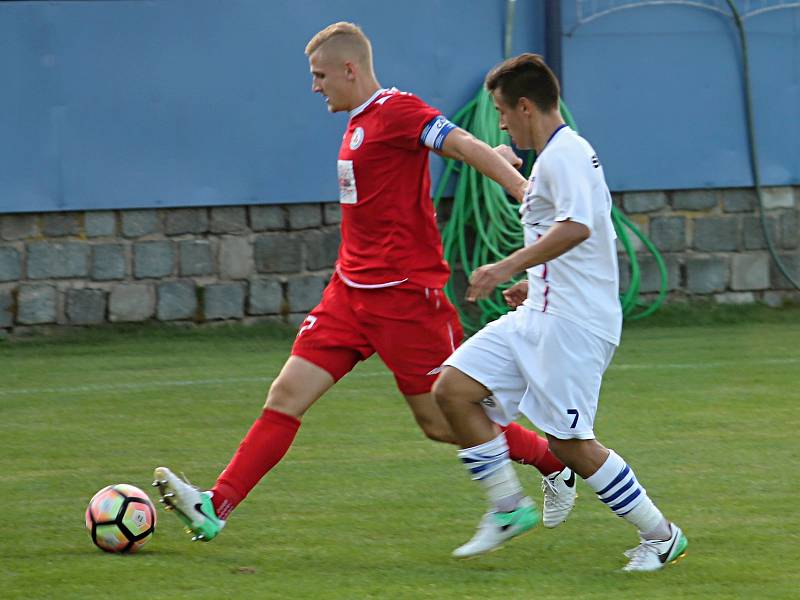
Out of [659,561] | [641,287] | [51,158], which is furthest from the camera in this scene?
[641,287]

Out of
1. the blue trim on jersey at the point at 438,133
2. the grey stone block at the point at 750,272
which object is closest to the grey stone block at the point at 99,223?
the grey stone block at the point at 750,272

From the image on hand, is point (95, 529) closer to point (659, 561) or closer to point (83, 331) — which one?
point (659, 561)

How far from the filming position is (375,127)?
541cm

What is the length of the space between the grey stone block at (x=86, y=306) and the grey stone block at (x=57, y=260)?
152mm

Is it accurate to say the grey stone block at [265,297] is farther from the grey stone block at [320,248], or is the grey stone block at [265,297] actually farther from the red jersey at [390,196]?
the red jersey at [390,196]

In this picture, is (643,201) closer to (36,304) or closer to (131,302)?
Answer: (131,302)

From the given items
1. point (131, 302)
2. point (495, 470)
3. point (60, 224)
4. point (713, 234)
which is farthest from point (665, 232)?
point (495, 470)

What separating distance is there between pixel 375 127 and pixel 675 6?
7.71 m

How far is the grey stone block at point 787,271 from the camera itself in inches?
505

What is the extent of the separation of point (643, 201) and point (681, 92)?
39.8 inches

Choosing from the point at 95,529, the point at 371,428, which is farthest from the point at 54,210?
the point at 95,529

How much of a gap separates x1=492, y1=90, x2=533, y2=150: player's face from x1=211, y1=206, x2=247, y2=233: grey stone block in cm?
685

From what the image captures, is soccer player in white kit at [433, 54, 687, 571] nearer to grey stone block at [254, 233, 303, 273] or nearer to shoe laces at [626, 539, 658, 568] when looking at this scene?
shoe laces at [626, 539, 658, 568]

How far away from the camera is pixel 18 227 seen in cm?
1108
